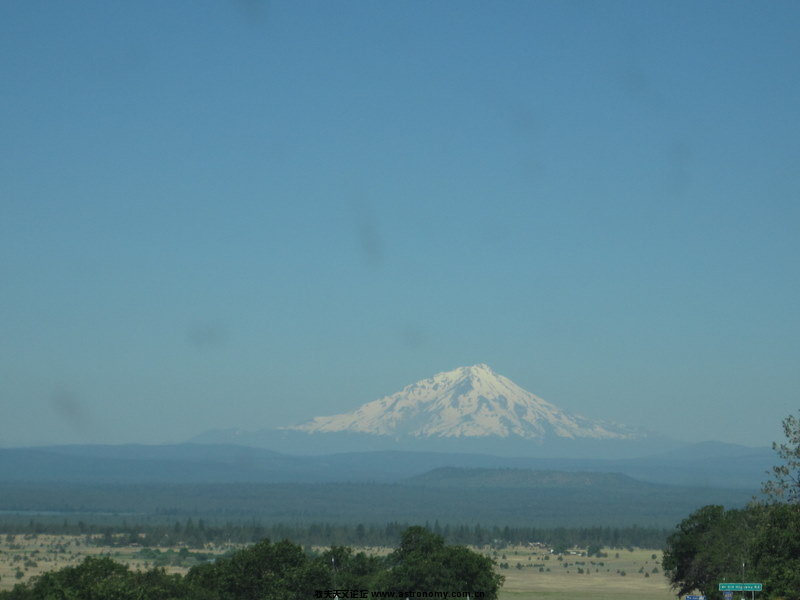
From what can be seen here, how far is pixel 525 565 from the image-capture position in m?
150

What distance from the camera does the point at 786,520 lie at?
64.4 meters

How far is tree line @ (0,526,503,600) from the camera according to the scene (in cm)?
6500

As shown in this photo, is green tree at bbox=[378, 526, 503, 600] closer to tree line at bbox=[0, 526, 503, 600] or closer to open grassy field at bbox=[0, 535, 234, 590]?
tree line at bbox=[0, 526, 503, 600]

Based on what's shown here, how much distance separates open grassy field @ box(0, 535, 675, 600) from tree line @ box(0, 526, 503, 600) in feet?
100

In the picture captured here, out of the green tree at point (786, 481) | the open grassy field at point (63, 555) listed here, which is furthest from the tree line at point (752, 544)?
the open grassy field at point (63, 555)

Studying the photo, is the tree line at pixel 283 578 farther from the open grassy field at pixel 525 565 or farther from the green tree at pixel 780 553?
the open grassy field at pixel 525 565

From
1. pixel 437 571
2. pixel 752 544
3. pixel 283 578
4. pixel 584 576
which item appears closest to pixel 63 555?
pixel 584 576

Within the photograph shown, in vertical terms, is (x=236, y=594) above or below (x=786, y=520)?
Answer: below

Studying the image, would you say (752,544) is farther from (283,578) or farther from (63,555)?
(63,555)

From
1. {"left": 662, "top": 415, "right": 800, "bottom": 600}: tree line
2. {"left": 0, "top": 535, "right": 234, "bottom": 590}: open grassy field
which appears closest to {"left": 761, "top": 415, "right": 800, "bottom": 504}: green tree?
{"left": 662, "top": 415, "right": 800, "bottom": 600}: tree line

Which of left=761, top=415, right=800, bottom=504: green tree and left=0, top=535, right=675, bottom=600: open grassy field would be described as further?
left=0, top=535, right=675, bottom=600: open grassy field

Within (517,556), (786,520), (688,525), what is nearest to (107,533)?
(517,556)

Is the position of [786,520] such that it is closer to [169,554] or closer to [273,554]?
[273,554]

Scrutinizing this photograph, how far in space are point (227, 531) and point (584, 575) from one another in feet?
256
